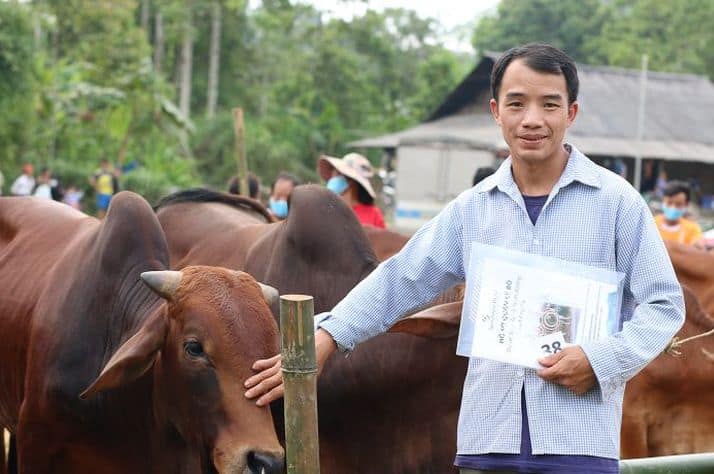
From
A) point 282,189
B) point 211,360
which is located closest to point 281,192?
point 282,189

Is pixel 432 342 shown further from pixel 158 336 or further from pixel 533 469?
pixel 533 469

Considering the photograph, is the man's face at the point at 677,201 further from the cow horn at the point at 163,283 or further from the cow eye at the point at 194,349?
the cow eye at the point at 194,349

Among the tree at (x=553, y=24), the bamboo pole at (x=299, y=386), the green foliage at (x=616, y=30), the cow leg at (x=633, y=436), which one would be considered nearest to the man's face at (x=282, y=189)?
the cow leg at (x=633, y=436)

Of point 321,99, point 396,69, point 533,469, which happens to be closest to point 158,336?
point 533,469

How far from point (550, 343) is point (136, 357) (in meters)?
1.53

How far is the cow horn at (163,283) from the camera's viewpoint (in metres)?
3.91

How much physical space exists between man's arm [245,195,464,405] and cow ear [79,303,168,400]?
839 mm

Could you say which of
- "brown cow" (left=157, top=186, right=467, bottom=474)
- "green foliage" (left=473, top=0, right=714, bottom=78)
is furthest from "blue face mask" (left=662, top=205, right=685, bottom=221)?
"green foliage" (left=473, top=0, right=714, bottom=78)

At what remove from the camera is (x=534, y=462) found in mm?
2957

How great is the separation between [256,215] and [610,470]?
3.72m

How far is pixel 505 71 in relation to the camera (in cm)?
312

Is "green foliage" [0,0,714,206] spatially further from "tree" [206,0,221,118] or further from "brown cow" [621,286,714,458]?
"brown cow" [621,286,714,458]

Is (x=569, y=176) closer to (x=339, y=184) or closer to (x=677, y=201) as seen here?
(x=339, y=184)

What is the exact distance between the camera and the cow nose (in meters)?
3.52
